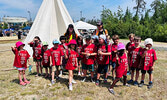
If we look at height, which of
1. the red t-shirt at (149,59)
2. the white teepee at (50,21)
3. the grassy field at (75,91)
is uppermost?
the white teepee at (50,21)

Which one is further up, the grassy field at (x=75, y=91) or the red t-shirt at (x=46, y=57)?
the red t-shirt at (x=46, y=57)

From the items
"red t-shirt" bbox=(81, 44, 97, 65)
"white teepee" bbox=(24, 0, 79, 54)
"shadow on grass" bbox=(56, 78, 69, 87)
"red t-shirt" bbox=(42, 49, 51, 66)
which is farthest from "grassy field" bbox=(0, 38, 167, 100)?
"white teepee" bbox=(24, 0, 79, 54)

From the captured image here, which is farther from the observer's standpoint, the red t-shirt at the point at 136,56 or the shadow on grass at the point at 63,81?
the shadow on grass at the point at 63,81

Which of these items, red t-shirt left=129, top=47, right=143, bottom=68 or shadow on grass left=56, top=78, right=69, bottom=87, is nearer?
red t-shirt left=129, top=47, right=143, bottom=68

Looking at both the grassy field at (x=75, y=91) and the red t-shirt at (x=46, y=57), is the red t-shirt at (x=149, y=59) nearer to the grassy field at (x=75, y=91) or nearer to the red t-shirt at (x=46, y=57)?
the grassy field at (x=75, y=91)

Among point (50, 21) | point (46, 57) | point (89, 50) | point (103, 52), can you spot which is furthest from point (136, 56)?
point (50, 21)

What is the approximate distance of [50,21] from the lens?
6.92m

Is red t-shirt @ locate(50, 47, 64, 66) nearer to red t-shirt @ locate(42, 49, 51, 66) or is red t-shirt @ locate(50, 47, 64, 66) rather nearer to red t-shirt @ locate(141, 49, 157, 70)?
red t-shirt @ locate(42, 49, 51, 66)

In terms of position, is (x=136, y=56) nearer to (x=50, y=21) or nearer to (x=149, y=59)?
(x=149, y=59)

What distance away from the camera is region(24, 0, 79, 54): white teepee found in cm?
671

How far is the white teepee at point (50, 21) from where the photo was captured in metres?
6.71

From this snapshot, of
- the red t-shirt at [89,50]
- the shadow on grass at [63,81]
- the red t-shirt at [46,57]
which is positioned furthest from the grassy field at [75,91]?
the red t-shirt at [89,50]

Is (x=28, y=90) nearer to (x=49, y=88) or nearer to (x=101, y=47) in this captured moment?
(x=49, y=88)

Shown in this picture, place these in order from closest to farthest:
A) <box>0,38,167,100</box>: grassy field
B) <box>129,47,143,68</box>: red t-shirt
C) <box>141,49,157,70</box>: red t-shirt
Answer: <box>0,38,167,100</box>: grassy field, <box>141,49,157,70</box>: red t-shirt, <box>129,47,143,68</box>: red t-shirt
